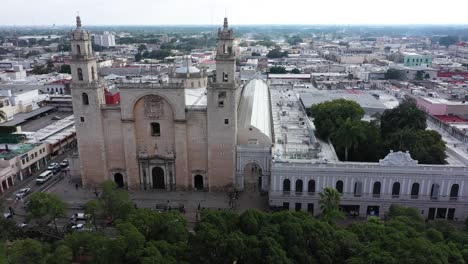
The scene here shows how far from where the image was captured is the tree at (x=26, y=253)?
29344mm

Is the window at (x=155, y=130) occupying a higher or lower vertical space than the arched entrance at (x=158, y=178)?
higher

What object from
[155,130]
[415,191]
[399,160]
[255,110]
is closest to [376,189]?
[399,160]

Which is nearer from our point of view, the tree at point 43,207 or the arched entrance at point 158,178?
the tree at point 43,207

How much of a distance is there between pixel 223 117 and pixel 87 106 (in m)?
17.3

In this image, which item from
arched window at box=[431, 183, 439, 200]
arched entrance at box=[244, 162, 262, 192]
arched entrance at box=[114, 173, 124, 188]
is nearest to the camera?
arched window at box=[431, 183, 439, 200]

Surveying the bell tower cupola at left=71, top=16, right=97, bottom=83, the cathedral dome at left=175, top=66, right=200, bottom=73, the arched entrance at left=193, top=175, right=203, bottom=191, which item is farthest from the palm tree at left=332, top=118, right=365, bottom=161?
the bell tower cupola at left=71, top=16, right=97, bottom=83

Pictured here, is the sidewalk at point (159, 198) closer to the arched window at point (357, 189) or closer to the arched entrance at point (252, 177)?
the arched entrance at point (252, 177)

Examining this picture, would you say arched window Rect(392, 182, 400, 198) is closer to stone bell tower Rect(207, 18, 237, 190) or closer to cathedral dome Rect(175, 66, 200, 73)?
stone bell tower Rect(207, 18, 237, 190)

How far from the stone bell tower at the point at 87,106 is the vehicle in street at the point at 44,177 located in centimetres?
641

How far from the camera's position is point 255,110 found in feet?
198

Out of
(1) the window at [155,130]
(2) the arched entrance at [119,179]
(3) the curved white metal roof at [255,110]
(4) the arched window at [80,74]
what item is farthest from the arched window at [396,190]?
(4) the arched window at [80,74]

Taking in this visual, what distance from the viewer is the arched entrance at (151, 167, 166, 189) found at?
5158 centimetres

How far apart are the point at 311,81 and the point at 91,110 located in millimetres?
80461

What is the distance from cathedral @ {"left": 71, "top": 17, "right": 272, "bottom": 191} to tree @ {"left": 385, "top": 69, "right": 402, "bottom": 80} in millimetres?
82087
